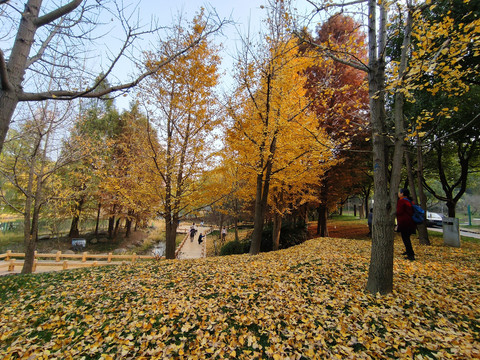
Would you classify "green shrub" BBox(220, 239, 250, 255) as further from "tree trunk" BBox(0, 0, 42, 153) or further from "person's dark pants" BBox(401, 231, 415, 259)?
"tree trunk" BBox(0, 0, 42, 153)

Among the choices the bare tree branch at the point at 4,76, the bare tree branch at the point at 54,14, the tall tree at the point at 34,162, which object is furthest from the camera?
the tall tree at the point at 34,162

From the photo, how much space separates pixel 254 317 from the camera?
3164mm

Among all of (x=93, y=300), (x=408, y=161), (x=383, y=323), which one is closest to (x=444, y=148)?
(x=408, y=161)

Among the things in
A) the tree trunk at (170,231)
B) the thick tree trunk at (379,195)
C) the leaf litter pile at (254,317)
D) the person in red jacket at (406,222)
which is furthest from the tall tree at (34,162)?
the person in red jacket at (406,222)

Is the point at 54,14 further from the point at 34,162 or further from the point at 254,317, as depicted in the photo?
the point at 34,162

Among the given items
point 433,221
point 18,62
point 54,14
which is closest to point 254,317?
point 18,62

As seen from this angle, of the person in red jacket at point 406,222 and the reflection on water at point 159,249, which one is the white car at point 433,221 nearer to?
the person in red jacket at point 406,222

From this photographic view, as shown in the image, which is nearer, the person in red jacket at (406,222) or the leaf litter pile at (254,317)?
the leaf litter pile at (254,317)

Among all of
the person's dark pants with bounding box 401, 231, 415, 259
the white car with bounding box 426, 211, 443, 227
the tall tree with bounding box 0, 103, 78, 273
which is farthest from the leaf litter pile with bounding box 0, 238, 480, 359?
the white car with bounding box 426, 211, 443, 227

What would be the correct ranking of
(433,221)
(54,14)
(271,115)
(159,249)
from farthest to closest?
(159,249) → (433,221) → (271,115) → (54,14)

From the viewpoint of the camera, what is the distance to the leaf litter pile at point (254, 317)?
2553 mm

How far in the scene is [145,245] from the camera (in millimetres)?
20125

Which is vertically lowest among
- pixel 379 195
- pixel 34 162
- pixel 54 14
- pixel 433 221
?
pixel 433 221

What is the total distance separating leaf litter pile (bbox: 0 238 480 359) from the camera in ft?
8.38
